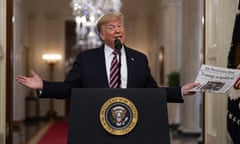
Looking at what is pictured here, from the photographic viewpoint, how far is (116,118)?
9.98 feet

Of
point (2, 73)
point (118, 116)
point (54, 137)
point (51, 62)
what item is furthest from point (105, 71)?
point (51, 62)

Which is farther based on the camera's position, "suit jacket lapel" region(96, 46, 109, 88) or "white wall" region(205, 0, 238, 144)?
"white wall" region(205, 0, 238, 144)

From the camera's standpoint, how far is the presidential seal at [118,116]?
302 cm

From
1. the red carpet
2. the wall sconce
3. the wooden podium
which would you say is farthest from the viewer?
the wall sconce

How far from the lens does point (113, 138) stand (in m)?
3.01

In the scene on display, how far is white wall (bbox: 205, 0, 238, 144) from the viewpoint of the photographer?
179 inches

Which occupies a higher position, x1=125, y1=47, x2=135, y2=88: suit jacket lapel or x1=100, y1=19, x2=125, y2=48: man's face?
x1=100, y1=19, x2=125, y2=48: man's face

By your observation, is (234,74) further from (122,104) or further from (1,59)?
(1,59)

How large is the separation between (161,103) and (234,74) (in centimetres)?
61

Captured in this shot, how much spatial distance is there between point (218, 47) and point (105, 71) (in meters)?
1.43

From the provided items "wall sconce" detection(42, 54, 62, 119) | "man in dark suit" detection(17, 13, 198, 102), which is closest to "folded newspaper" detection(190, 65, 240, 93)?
"man in dark suit" detection(17, 13, 198, 102)

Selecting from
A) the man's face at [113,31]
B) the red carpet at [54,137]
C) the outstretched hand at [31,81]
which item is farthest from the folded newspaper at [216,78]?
the red carpet at [54,137]

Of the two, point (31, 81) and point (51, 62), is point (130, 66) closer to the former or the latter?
point (31, 81)

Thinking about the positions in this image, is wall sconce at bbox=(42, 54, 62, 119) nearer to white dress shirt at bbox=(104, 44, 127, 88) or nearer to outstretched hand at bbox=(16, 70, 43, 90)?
white dress shirt at bbox=(104, 44, 127, 88)
